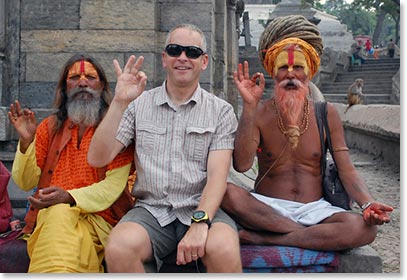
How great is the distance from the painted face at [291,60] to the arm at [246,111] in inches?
9.9

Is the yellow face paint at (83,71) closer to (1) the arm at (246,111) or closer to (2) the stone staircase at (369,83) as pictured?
(1) the arm at (246,111)

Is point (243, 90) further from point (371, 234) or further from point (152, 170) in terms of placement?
point (371, 234)

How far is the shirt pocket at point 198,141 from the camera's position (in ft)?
10.8

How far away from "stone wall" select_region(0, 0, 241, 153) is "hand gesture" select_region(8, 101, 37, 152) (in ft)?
6.96

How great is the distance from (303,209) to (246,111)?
0.70 meters

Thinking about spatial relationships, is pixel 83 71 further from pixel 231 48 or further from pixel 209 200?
pixel 231 48

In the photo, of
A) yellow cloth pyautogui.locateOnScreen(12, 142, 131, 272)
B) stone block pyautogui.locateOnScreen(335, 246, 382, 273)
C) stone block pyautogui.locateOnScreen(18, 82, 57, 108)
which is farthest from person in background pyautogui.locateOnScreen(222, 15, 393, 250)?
stone block pyautogui.locateOnScreen(18, 82, 57, 108)

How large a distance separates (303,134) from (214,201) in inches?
33.1

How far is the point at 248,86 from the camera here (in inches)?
130

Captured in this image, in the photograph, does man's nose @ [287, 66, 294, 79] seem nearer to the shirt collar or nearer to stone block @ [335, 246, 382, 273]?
the shirt collar

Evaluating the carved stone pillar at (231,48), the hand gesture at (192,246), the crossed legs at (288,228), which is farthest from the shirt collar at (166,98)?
the carved stone pillar at (231,48)

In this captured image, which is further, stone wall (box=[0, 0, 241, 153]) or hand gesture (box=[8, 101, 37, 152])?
stone wall (box=[0, 0, 241, 153])

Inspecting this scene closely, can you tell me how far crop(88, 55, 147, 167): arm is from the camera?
10.4ft

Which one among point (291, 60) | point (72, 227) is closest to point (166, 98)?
point (291, 60)
